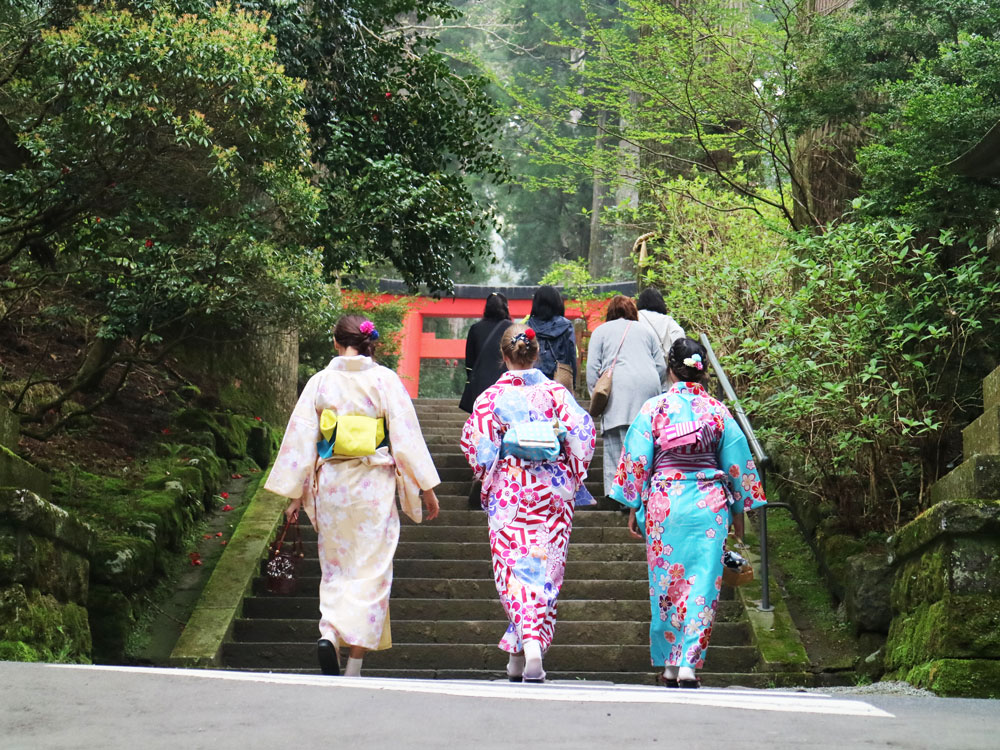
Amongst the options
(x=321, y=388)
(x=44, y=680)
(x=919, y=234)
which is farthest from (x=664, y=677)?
(x=919, y=234)

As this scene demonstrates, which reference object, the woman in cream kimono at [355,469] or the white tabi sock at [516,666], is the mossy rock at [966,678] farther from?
the woman in cream kimono at [355,469]

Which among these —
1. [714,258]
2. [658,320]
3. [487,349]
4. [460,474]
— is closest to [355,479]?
[487,349]

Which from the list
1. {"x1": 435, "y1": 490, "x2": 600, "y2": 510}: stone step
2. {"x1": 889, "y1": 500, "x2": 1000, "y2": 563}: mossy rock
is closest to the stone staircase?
{"x1": 435, "y1": 490, "x2": 600, "y2": 510}: stone step

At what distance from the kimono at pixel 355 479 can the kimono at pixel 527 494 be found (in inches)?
12.5

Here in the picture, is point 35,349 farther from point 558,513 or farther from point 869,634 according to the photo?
point 869,634

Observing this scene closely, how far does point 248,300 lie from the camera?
8.76 metres

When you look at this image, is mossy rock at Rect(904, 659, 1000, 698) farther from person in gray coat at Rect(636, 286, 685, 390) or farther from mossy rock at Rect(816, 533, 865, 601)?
person in gray coat at Rect(636, 286, 685, 390)

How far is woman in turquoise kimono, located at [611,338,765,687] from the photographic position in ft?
18.4

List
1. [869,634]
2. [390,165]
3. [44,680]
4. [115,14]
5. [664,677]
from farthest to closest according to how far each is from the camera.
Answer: [390,165] < [115,14] < [869,634] < [664,677] < [44,680]

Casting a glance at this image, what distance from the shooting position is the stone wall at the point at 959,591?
16.1 feet

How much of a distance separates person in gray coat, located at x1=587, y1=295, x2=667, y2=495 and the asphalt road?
4.29 meters

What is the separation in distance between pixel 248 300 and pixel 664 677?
4518 millimetres

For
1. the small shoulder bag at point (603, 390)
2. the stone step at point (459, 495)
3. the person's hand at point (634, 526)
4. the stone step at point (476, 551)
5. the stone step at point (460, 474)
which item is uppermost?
the small shoulder bag at point (603, 390)

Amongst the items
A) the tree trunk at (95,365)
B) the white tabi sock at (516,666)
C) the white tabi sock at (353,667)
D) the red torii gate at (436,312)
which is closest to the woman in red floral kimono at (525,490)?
the white tabi sock at (516,666)
